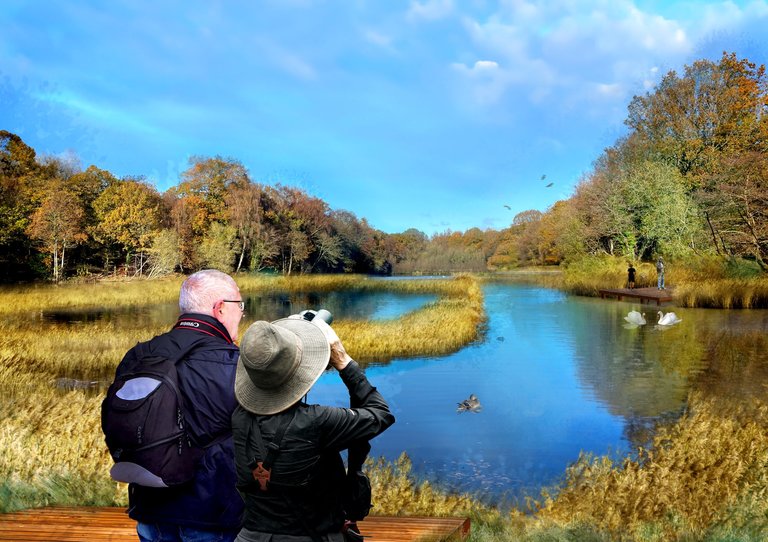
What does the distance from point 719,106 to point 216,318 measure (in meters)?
41.4

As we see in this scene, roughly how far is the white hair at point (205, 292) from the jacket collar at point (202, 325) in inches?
1.0

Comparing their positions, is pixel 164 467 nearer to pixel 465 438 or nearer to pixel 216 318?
pixel 216 318

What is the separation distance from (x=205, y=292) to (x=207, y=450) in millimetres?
615

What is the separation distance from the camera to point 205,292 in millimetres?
2348

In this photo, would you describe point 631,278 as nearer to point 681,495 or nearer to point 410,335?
point 410,335

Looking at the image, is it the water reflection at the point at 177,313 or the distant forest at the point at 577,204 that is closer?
the water reflection at the point at 177,313

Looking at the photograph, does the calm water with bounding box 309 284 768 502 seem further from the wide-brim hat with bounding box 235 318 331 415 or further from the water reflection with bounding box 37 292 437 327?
the water reflection with bounding box 37 292 437 327

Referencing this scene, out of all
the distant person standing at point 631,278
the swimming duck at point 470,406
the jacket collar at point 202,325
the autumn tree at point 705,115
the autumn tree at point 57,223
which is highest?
the autumn tree at point 705,115

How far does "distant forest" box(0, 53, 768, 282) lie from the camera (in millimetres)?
30156

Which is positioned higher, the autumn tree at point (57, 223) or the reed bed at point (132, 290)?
the autumn tree at point (57, 223)

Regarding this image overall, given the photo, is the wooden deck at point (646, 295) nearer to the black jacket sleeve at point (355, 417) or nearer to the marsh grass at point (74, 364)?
the marsh grass at point (74, 364)

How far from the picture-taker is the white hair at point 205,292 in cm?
232

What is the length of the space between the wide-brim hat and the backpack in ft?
0.91

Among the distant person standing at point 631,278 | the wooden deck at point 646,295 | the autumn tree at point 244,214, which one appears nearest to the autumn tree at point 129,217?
the autumn tree at point 244,214
